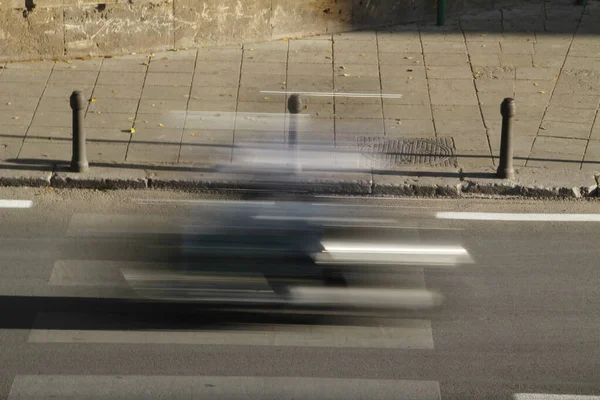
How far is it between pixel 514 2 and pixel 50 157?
335 inches

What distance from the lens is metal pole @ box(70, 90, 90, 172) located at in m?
10.2

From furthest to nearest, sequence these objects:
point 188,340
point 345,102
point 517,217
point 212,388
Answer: point 345,102 → point 517,217 → point 188,340 → point 212,388

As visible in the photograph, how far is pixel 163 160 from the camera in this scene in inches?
428

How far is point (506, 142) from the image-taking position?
34.2 ft

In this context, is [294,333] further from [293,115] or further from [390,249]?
[293,115]

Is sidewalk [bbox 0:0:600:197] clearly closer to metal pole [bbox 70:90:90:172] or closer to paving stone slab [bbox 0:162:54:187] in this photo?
paving stone slab [bbox 0:162:54:187]

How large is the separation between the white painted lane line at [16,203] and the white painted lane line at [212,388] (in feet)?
10.7

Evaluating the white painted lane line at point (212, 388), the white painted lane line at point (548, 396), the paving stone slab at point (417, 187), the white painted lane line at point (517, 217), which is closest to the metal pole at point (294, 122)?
the paving stone slab at point (417, 187)

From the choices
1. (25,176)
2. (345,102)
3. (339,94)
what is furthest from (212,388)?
(339,94)

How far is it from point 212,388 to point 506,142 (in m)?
→ 4.82

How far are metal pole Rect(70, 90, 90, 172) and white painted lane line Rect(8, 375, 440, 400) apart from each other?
385 centimetres

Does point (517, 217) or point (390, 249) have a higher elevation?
point (517, 217)

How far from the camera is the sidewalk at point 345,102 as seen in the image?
1095cm

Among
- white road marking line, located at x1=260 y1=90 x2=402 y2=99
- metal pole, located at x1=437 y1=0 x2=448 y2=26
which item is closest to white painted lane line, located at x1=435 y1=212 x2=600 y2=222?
white road marking line, located at x1=260 y1=90 x2=402 y2=99
